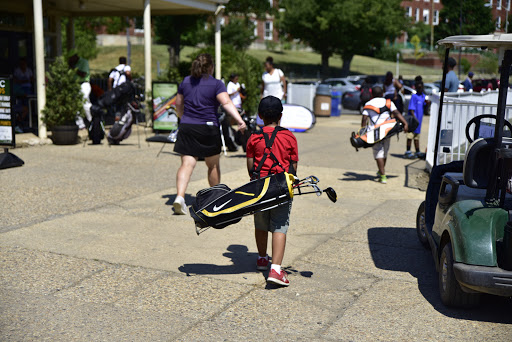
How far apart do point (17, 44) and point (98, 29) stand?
1812 inches

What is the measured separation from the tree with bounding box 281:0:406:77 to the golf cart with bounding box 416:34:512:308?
52406mm

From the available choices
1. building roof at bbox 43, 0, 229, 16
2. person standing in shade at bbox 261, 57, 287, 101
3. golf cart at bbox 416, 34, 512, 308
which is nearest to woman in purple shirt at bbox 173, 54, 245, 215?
golf cart at bbox 416, 34, 512, 308

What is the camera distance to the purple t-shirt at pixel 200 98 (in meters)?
6.86

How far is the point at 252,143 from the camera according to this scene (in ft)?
16.0

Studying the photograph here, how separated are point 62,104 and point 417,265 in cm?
907

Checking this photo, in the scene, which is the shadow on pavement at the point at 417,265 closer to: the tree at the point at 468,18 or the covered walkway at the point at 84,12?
the covered walkway at the point at 84,12

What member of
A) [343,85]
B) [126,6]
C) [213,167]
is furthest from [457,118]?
[343,85]

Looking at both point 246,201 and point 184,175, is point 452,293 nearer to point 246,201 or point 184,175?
point 246,201

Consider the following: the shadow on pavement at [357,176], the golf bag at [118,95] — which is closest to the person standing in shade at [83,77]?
the golf bag at [118,95]

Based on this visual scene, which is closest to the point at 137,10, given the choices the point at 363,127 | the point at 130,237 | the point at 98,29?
the point at 363,127

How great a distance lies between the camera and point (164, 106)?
14.5 meters

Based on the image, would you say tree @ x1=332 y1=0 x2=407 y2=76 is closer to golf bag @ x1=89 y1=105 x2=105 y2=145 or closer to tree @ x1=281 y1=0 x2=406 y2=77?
tree @ x1=281 y1=0 x2=406 y2=77

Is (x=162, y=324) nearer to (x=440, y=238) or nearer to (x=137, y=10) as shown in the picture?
(x=440, y=238)

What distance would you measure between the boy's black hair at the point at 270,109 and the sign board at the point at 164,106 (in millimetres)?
9659
